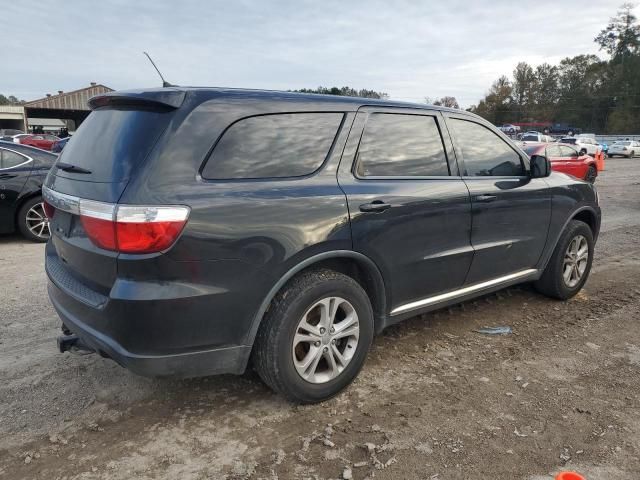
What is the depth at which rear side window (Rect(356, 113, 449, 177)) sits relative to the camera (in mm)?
3166

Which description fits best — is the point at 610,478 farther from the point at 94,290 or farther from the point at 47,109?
the point at 47,109

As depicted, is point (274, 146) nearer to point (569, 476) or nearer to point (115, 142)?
point (115, 142)

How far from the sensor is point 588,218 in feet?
16.3

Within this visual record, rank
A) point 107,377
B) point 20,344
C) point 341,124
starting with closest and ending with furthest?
point 341,124
point 107,377
point 20,344

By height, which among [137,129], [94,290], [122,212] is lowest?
[94,290]

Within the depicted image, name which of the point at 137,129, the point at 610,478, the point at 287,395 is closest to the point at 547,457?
the point at 610,478

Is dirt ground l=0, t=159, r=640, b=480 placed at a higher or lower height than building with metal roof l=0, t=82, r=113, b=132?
lower

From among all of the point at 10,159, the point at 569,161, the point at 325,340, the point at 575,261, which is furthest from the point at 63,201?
the point at 569,161

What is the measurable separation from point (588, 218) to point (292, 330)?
367cm

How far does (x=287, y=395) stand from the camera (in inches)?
111

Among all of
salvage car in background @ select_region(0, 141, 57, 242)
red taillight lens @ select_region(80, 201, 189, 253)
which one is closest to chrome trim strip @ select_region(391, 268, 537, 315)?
red taillight lens @ select_region(80, 201, 189, 253)

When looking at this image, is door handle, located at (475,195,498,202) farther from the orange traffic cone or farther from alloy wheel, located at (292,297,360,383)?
the orange traffic cone

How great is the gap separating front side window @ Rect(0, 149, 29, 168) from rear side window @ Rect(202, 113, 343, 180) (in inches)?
234

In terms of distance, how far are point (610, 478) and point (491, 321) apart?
6.52 feet
